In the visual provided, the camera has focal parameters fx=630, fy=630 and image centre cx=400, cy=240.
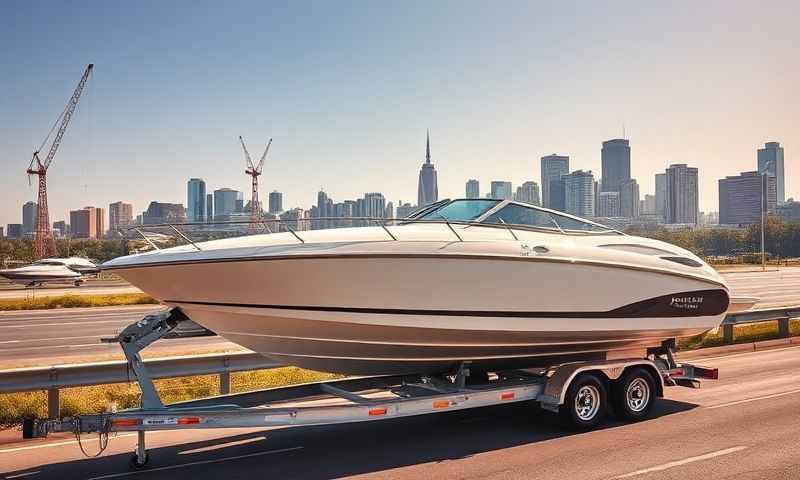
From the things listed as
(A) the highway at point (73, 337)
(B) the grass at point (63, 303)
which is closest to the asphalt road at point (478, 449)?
(A) the highway at point (73, 337)

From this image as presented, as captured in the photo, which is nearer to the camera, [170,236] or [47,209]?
[170,236]

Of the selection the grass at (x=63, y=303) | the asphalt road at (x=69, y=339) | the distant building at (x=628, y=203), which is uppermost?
the distant building at (x=628, y=203)

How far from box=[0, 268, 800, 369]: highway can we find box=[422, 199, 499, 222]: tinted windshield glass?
5380 mm

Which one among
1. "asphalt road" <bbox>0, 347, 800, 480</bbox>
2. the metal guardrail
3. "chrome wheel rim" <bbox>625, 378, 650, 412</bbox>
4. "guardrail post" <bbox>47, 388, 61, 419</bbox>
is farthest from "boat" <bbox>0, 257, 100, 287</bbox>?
"chrome wheel rim" <bbox>625, 378, 650, 412</bbox>

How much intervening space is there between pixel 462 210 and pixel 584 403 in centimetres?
281

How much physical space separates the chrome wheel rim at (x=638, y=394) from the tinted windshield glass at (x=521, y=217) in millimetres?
2255

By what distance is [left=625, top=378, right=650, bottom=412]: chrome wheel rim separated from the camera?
26.2 ft

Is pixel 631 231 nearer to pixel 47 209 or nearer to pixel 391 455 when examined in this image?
pixel 391 455

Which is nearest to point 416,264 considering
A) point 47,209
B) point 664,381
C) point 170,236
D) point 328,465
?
point 328,465

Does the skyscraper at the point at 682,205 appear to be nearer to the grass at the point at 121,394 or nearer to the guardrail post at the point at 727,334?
the guardrail post at the point at 727,334

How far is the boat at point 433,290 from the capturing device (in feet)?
20.7

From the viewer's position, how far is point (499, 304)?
7.02m

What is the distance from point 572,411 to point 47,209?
299 feet

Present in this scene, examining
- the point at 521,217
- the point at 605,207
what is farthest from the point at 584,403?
the point at 605,207
